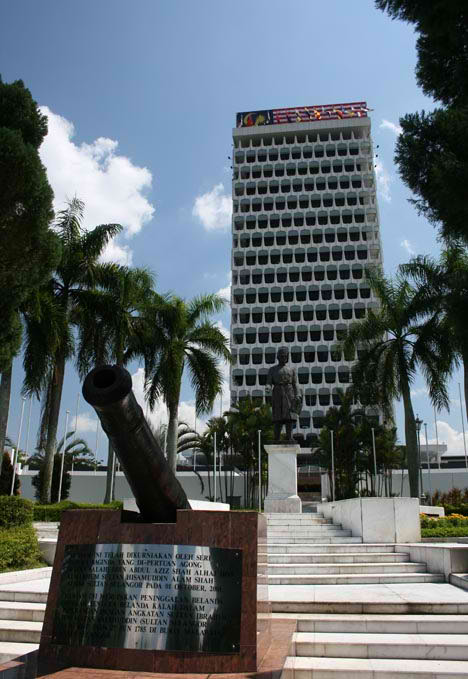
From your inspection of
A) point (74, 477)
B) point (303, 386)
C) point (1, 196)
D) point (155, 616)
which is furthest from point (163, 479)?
point (303, 386)

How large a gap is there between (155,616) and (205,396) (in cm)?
1947

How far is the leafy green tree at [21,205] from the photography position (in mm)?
12633

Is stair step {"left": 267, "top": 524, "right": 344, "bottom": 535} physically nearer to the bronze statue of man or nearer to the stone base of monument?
the bronze statue of man

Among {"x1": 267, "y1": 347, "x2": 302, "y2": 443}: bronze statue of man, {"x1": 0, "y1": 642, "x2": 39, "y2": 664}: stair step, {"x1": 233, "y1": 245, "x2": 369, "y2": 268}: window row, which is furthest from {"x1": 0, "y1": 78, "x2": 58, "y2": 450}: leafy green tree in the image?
{"x1": 233, "y1": 245, "x2": 369, "y2": 268}: window row

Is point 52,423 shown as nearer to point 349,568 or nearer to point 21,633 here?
point 349,568

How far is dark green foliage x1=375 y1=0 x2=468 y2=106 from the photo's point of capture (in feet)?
26.2

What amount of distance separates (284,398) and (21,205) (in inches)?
429

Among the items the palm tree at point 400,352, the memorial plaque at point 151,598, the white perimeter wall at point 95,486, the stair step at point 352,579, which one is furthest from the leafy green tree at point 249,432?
the memorial plaque at point 151,598

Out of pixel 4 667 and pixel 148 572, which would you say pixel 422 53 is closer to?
pixel 148 572

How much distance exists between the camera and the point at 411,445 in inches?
843

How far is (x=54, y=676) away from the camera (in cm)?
401

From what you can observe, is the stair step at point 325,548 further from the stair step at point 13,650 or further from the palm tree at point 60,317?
the palm tree at point 60,317

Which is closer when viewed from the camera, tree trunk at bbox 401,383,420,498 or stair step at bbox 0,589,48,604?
stair step at bbox 0,589,48,604

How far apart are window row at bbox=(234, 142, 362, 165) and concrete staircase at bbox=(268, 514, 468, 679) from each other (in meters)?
81.0
